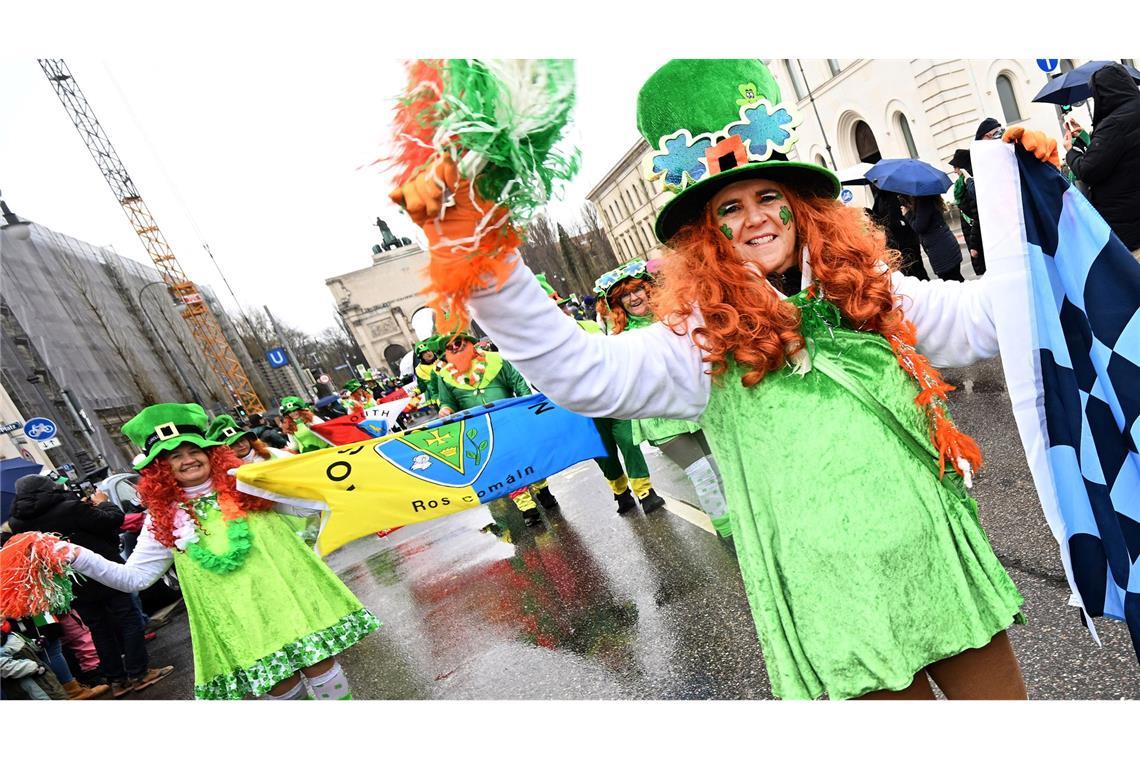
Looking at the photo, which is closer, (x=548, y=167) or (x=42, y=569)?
(x=548, y=167)

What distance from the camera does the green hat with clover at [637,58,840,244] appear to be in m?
1.63

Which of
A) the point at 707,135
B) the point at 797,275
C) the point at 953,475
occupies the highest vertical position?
the point at 707,135

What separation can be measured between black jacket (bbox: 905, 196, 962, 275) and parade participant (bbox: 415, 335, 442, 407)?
4.50 m

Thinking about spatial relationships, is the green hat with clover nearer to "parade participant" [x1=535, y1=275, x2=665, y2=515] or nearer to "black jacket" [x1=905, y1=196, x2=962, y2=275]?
"parade participant" [x1=535, y1=275, x2=665, y2=515]

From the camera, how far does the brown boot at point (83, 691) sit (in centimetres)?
549

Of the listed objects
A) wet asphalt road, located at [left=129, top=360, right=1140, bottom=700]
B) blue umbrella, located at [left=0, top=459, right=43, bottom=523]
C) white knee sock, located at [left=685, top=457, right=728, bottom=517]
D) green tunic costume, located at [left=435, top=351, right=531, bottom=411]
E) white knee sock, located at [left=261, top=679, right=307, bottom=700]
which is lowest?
wet asphalt road, located at [left=129, top=360, right=1140, bottom=700]

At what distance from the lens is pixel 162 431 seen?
334cm

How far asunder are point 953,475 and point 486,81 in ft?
4.31

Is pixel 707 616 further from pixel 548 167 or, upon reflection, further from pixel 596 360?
pixel 548 167

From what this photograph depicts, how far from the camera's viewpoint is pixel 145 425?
3.32 meters

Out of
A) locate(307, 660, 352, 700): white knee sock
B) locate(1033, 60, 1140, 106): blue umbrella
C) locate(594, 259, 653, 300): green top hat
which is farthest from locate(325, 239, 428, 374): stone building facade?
locate(307, 660, 352, 700): white knee sock

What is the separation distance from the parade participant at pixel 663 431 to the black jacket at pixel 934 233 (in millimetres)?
3066
